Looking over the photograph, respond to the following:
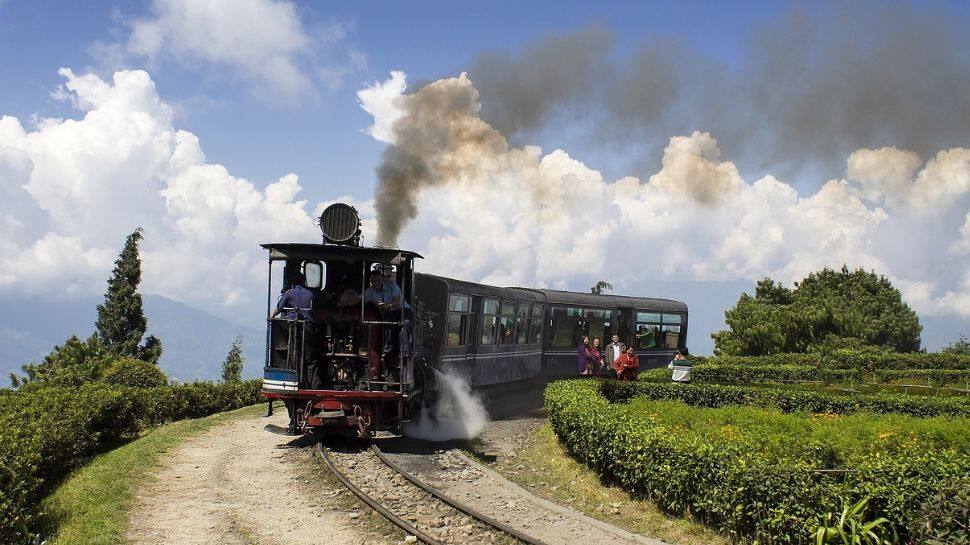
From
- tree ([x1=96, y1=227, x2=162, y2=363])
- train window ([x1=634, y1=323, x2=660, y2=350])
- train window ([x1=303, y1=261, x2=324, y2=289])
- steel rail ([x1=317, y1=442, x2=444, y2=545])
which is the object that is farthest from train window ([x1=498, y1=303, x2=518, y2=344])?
tree ([x1=96, y1=227, x2=162, y2=363])

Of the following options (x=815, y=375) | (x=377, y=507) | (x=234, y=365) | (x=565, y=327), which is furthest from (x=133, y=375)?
(x=234, y=365)

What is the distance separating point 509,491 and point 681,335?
23.9 meters

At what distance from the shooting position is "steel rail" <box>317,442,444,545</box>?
9078 millimetres

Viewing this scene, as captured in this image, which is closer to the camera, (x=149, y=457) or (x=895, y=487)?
(x=895, y=487)

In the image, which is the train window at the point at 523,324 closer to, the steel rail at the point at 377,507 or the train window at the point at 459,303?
the train window at the point at 459,303

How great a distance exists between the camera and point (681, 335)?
34.2 m

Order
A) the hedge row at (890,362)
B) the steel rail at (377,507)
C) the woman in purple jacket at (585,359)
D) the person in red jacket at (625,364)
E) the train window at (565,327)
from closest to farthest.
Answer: the steel rail at (377,507) < the person in red jacket at (625,364) < the woman in purple jacket at (585,359) < the train window at (565,327) < the hedge row at (890,362)

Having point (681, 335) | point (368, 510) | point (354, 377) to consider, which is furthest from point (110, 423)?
point (681, 335)

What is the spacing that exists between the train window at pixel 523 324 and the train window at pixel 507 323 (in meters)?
0.40

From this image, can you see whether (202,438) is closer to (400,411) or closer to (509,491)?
(400,411)

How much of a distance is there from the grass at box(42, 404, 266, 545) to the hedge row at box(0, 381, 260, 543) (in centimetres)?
31

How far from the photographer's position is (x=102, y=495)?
10.6 m

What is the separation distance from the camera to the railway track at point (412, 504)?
9.34 metres

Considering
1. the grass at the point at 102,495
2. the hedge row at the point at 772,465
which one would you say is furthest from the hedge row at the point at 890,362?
the grass at the point at 102,495
